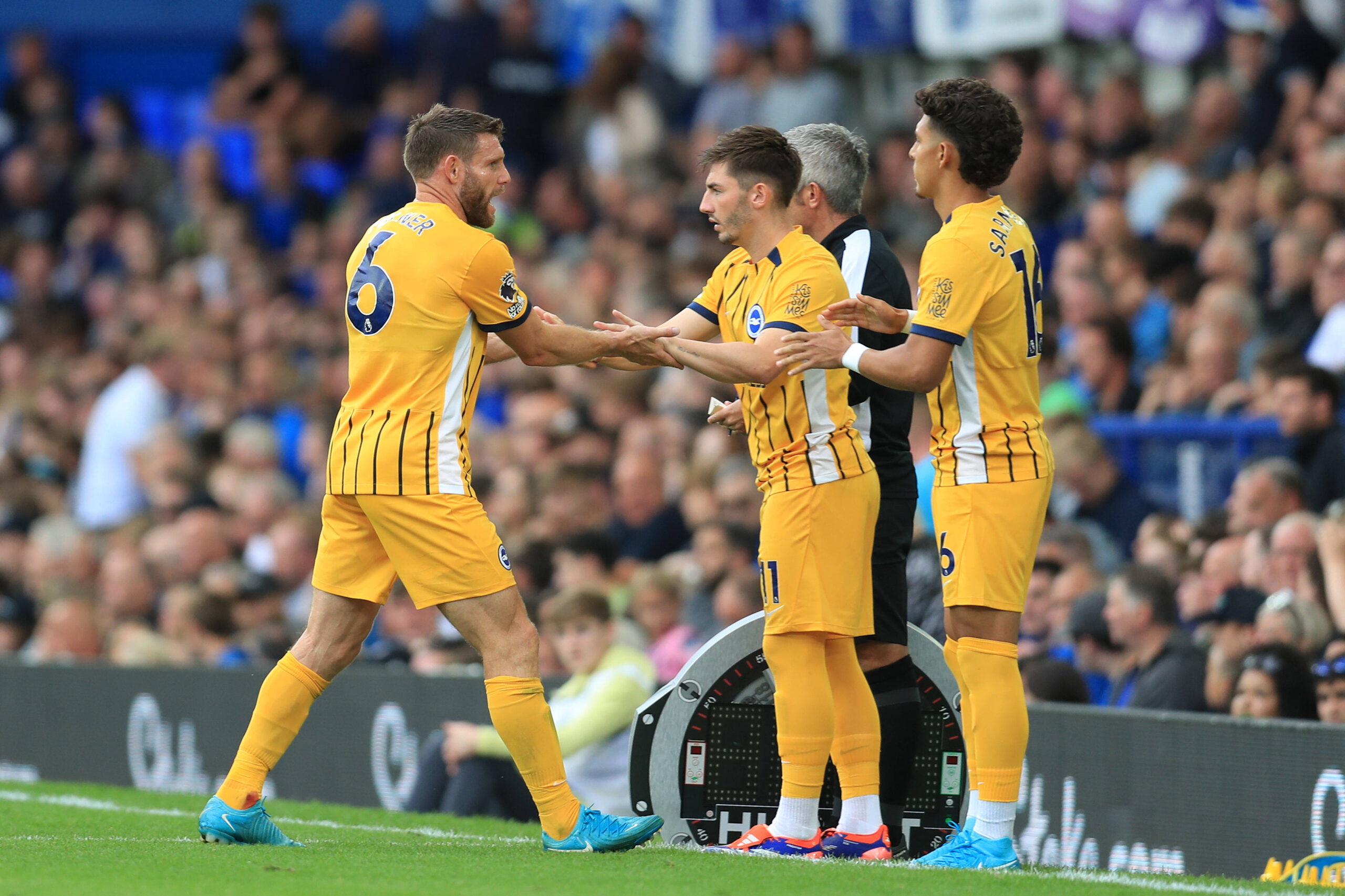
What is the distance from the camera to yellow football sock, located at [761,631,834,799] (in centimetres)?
591

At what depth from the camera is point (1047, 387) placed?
1077cm

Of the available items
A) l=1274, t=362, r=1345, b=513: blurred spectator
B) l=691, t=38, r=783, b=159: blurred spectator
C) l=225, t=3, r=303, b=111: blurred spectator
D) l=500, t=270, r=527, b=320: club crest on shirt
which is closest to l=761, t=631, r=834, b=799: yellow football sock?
l=500, t=270, r=527, b=320: club crest on shirt

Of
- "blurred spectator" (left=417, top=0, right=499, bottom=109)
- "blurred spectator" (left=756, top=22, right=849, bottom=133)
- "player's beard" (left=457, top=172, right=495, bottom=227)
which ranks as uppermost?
"blurred spectator" (left=417, top=0, right=499, bottom=109)

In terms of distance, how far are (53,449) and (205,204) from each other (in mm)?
3054

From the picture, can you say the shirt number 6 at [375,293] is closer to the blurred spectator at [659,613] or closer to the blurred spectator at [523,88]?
the blurred spectator at [659,613]

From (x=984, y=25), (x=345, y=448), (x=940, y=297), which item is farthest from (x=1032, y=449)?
(x=984, y=25)

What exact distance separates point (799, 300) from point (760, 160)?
19.3 inches

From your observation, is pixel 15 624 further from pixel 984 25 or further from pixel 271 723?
pixel 984 25

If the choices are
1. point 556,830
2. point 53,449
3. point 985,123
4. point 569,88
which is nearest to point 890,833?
point 556,830

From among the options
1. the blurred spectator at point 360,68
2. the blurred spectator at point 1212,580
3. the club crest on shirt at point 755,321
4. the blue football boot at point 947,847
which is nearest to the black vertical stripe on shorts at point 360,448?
the club crest on shirt at point 755,321

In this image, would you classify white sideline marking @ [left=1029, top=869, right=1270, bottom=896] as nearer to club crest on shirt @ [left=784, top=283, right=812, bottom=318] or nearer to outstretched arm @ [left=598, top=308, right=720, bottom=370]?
club crest on shirt @ [left=784, top=283, right=812, bottom=318]

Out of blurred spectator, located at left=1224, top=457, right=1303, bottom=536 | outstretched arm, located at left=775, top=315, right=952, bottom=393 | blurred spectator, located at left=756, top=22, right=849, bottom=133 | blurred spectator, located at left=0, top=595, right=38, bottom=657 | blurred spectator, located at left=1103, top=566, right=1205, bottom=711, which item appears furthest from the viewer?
blurred spectator, located at left=756, top=22, right=849, bottom=133

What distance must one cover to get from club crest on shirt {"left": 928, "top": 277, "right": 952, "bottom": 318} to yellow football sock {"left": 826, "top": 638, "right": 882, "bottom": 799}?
42.9 inches

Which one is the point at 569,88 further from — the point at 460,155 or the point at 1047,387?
the point at 460,155
